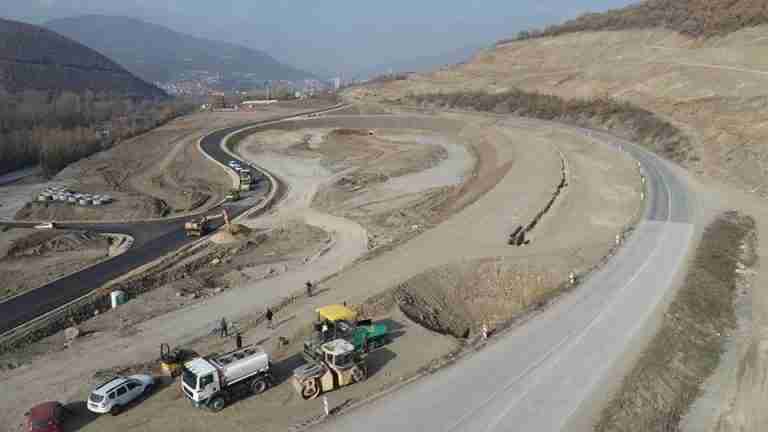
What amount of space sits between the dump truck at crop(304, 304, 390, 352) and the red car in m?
7.14

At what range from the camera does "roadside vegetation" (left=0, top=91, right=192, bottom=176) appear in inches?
2729

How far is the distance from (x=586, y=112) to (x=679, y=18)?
30.7m

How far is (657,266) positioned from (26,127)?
92053 millimetres

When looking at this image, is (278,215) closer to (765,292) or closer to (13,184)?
(765,292)

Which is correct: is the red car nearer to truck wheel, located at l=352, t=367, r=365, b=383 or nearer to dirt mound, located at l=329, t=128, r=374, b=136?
truck wheel, located at l=352, t=367, r=365, b=383

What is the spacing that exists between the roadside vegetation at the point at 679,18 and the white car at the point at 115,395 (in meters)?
77.2

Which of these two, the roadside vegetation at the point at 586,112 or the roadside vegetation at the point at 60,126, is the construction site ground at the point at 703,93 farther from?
the roadside vegetation at the point at 60,126

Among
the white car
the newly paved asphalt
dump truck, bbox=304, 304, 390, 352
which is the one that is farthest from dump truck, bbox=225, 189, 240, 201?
the white car

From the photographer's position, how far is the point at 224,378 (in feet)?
52.4

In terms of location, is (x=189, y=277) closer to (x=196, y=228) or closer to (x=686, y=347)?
(x=196, y=228)

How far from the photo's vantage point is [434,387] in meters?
16.4

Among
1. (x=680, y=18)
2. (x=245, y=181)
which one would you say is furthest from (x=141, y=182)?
(x=680, y=18)

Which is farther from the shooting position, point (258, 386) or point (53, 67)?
point (53, 67)

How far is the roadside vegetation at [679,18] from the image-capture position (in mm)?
70750
